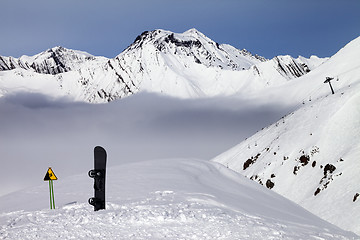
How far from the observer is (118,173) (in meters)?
18.8

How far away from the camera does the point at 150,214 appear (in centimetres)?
1071

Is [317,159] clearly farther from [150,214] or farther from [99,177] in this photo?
[99,177]

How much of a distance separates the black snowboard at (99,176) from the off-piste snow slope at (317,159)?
2242cm

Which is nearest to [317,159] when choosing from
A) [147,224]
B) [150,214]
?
[150,214]

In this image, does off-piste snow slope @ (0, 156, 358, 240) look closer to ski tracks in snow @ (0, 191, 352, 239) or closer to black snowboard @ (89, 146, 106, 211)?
ski tracks in snow @ (0, 191, 352, 239)

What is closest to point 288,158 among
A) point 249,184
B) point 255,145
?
point 255,145

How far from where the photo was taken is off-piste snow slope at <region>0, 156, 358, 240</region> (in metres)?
9.40

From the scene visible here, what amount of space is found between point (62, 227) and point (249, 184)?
43.6 ft

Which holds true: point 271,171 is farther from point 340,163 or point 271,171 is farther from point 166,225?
point 166,225

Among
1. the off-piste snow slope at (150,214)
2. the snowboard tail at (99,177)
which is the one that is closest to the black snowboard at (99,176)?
the snowboard tail at (99,177)

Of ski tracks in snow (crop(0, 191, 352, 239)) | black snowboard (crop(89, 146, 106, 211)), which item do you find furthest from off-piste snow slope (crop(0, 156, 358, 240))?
black snowboard (crop(89, 146, 106, 211))

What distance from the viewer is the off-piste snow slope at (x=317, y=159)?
3030 cm

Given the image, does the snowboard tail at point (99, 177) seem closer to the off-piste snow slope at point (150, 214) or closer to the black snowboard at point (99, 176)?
the black snowboard at point (99, 176)

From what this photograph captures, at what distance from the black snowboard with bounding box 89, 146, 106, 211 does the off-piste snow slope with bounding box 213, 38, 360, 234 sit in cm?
2242
